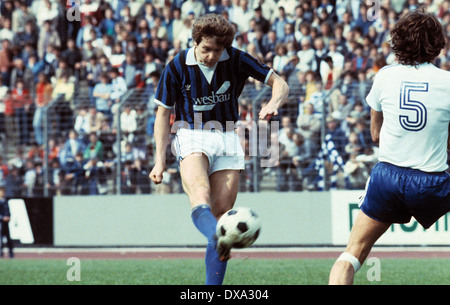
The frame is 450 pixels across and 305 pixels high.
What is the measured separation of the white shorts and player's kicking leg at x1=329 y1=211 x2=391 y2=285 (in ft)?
5.25

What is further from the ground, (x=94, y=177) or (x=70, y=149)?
(x=70, y=149)

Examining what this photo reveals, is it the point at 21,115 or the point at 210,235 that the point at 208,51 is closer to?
the point at 210,235

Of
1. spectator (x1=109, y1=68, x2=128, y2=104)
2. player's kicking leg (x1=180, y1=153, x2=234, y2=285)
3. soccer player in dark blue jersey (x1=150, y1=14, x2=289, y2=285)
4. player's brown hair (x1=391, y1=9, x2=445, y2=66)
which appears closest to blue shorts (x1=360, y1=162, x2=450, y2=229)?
player's brown hair (x1=391, y1=9, x2=445, y2=66)

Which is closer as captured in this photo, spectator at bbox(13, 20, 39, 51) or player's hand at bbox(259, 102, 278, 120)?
player's hand at bbox(259, 102, 278, 120)

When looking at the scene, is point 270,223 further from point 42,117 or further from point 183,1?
point 183,1

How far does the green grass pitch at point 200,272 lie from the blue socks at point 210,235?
2.68 m

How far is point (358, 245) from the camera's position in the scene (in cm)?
500

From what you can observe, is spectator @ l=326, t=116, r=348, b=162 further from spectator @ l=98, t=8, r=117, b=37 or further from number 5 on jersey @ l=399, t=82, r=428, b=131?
number 5 on jersey @ l=399, t=82, r=428, b=131

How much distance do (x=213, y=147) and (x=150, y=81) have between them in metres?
9.36

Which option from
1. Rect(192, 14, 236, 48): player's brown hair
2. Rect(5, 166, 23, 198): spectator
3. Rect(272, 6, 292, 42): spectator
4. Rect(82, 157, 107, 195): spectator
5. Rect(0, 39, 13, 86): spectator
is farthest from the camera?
Rect(0, 39, 13, 86): spectator

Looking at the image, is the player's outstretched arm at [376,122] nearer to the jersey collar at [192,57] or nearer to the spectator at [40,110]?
the jersey collar at [192,57]

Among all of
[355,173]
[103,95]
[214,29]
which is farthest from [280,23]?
[214,29]

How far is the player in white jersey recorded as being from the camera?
4.84m

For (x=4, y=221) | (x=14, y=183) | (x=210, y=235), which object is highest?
(x=210, y=235)
